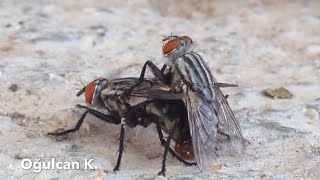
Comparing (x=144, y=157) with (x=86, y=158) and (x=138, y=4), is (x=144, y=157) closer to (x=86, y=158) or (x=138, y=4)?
(x=86, y=158)

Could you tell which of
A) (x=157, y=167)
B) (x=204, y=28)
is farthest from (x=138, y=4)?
(x=157, y=167)

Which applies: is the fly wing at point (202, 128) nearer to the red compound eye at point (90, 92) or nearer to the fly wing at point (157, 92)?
the fly wing at point (157, 92)

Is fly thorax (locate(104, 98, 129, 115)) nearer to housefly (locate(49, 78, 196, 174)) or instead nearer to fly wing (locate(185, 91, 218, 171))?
housefly (locate(49, 78, 196, 174))

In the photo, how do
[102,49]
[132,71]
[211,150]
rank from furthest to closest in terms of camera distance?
1. [102,49]
2. [132,71]
3. [211,150]

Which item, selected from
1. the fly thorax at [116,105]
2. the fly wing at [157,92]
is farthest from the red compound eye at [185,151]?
the fly thorax at [116,105]

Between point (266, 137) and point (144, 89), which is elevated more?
point (144, 89)

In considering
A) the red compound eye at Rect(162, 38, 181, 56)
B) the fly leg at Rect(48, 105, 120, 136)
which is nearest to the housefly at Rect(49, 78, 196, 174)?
the fly leg at Rect(48, 105, 120, 136)
